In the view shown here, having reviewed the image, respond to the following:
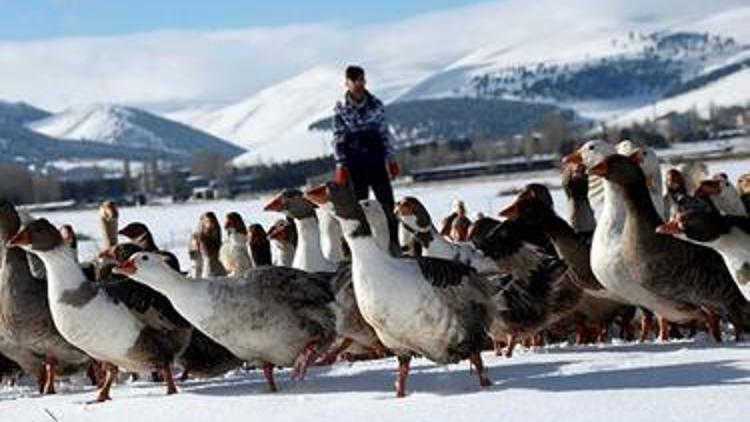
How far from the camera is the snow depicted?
772 cm

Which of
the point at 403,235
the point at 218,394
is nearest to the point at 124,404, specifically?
the point at 218,394

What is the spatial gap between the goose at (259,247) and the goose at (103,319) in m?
4.55

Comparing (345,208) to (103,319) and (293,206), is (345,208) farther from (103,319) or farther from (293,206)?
(293,206)

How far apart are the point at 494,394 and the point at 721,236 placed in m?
2.39

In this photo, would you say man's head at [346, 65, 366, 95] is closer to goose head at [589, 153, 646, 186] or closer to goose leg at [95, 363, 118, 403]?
goose head at [589, 153, 646, 186]

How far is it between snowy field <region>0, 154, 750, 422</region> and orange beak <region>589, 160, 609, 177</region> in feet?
4.66

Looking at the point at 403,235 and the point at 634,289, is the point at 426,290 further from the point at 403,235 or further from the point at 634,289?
the point at 403,235

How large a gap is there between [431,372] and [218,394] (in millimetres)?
1641

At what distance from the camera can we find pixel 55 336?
37.6 feet

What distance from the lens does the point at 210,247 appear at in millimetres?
15281

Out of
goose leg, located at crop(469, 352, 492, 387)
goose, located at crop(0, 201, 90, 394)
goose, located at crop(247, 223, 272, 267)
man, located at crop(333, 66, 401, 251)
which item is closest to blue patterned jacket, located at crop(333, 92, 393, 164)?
man, located at crop(333, 66, 401, 251)

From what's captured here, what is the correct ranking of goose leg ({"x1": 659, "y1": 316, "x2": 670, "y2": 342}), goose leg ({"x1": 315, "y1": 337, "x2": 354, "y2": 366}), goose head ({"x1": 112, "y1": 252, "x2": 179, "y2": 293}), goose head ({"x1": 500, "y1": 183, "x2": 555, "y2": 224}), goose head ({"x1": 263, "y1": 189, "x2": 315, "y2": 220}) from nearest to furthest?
goose head ({"x1": 112, "y1": 252, "x2": 179, "y2": 293})
goose leg ({"x1": 659, "y1": 316, "x2": 670, "y2": 342})
goose leg ({"x1": 315, "y1": 337, "x2": 354, "y2": 366})
goose head ({"x1": 500, "y1": 183, "x2": 555, "y2": 224})
goose head ({"x1": 263, "y1": 189, "x2": 315, "y2": 220})

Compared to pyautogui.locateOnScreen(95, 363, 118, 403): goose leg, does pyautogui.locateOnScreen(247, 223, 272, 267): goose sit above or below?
above

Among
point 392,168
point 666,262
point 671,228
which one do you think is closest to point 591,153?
point 666,262
